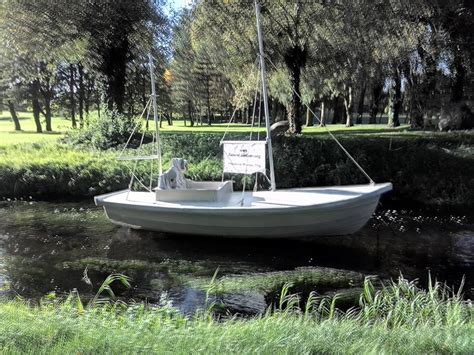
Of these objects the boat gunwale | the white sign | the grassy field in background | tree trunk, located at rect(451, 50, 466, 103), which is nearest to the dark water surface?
the boat gunwale

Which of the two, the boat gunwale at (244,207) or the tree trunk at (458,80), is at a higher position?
the tree trunk at (458,80)

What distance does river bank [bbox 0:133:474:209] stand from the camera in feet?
61.0

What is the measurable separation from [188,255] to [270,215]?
231 centimetres

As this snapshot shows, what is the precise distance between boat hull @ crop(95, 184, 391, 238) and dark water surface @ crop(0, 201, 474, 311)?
0.42 metres

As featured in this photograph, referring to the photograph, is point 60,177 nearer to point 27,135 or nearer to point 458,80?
point 458,80

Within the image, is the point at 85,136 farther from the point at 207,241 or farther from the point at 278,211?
the point at 278,211

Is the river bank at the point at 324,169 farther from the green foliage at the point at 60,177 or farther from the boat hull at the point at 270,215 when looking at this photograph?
the boat hull at the point at 270,215

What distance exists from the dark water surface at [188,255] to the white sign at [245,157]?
201 centimetres

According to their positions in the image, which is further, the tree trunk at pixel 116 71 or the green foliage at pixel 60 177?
the tree trunk at pixel 116 71

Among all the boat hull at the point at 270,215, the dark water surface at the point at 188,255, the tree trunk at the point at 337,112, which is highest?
the tree trunk at the point at 337,112

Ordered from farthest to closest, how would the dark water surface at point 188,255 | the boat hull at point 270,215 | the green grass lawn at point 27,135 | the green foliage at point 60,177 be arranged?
the green grass lawn at point 27,135 < the green foliage at point 60,177 < the boat hull at point 270,215 < the dark water surface at point 188,255

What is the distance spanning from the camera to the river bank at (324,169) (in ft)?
61.0

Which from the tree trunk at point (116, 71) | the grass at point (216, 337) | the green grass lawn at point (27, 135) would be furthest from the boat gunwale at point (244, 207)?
the green grass lawn at point (27, 135)

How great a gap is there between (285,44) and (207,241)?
13.8 m
